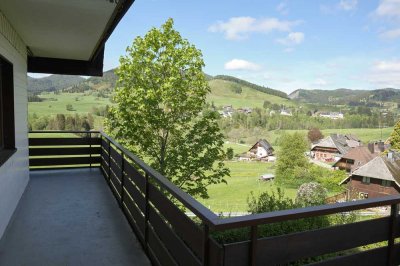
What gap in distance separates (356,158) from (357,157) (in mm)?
166

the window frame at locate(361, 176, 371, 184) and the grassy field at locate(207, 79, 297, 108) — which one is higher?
the grassy field at locate(207, 79, 297, 108)

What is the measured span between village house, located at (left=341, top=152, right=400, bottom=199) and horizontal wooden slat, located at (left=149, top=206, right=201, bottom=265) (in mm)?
27070

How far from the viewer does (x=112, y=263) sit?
284 cm

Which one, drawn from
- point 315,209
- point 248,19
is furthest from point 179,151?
point 248,19

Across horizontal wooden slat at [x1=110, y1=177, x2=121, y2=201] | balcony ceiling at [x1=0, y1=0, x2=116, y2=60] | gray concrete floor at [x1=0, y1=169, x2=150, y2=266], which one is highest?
balcony ceiling at [x1=0, y1=0, x2=116, y2=60]

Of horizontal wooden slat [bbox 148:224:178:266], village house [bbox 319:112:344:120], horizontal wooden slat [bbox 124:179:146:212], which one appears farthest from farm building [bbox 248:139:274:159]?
horizontal wooden slat [bbox 148:224:178:266]

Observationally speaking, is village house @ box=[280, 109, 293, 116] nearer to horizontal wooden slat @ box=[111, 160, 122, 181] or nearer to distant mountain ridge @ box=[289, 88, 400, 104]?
distant mountain ridge @ box=[289, 88, 400, 104]

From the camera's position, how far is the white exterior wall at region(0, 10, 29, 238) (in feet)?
11.7

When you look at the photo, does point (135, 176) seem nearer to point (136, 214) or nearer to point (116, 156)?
point (136, 214)

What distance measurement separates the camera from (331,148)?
2015 inches

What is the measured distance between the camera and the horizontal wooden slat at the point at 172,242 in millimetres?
1932

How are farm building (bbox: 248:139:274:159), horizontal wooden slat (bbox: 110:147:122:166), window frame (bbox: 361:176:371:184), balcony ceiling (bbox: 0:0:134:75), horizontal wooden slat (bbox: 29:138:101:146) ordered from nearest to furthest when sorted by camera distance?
balcony ceiling (bbox: 0:0:134:75) < horizontal wooden slat (bbox: 110:147:122:166) < horizontal wooden slat (bbox: 29:138:101:146) < window frame (bbox: 361:176:371:184) < farm building (bbox: 248:139:274:159)

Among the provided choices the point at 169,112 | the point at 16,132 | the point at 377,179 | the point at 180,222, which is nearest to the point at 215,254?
the point at 180,222

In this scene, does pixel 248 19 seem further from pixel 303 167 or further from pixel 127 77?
pixel 127 77
